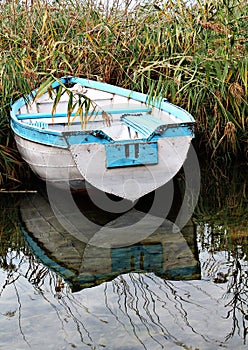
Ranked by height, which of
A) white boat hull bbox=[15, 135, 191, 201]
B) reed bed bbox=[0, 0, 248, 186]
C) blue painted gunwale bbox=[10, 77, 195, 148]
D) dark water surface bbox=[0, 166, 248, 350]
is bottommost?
dark water surface bbox=[0, 166, 248, 350]

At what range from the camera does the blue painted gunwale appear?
211 inches

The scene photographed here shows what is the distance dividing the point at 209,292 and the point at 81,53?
3.40m

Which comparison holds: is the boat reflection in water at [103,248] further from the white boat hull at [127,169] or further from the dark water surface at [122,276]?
the white boat hull at [127,169]

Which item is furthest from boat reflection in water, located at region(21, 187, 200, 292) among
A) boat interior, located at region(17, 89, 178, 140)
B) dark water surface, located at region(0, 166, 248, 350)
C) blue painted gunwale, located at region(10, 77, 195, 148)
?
boat interior, located at region(17, 89, 178, 140)

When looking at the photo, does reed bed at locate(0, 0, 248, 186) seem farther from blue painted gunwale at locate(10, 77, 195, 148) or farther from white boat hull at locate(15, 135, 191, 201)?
white boat hull at locate(15, 135, 191, 201)

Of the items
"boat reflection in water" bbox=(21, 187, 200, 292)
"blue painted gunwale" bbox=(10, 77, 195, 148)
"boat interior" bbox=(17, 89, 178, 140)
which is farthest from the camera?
"boat interior" bbox=(17, 89, 178, 140)

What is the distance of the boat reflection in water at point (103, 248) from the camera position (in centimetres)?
461

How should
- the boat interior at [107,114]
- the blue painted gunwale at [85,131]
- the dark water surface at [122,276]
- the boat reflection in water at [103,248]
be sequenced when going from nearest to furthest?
the dark water surface at [122,276] < the boat reflection in water at [103,248] < the blue painted gunwale at [85,131] < the boat interior at [107,114]

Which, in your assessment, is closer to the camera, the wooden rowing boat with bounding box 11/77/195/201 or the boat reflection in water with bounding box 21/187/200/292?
the boat reflection in water with bounding box 21/187/200/292

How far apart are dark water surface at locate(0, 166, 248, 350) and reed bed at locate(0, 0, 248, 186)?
79 centimetres

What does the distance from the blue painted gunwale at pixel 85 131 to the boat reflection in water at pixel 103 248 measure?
64 cm

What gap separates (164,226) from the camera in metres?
5.38

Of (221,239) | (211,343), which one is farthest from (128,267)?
(211,343)

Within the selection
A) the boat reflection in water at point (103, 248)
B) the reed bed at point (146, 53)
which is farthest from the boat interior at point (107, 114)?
the boat reflection in water at point (103, 248)
